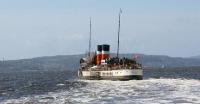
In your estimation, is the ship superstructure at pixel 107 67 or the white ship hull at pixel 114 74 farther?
the ship superstructure at pixel 107 67

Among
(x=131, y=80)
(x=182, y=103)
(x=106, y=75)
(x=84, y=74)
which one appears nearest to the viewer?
(x=182, y=103)

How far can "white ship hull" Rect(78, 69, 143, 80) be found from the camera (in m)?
108

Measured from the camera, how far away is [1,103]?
64.9 meters

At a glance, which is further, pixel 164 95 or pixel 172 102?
pixel 164 95

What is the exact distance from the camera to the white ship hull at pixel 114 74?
4264 inches

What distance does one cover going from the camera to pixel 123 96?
68000 millimetres

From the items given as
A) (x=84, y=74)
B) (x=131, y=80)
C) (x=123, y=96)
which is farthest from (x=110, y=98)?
(x=84, y=74)

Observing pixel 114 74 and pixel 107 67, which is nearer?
pixel 114 74

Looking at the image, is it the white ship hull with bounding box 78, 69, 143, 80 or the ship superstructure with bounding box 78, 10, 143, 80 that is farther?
the ship superstructure with bounding box 78, 10, 143, 80

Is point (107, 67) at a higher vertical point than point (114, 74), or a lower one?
higher

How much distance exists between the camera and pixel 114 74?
373 feet

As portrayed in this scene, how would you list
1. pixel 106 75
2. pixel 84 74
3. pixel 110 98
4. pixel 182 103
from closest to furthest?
pixel 182 103
pixel 110 98
pixel 106 75
pixel 84 74

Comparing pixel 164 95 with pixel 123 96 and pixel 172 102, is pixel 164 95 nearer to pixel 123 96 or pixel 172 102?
pixel 123 96

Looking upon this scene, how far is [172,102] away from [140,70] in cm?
5056
